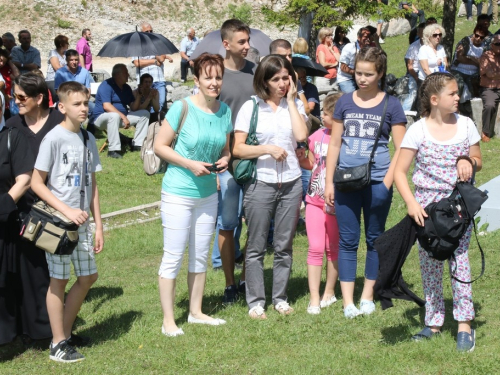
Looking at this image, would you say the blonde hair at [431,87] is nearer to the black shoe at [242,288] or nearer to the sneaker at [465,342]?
the sneaker at [465,342]

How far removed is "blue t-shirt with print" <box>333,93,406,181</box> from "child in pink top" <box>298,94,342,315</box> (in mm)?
540

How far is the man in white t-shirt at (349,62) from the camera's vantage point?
41.4 feet

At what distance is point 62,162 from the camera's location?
512cm

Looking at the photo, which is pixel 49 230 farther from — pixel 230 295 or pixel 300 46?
pixel 300 46

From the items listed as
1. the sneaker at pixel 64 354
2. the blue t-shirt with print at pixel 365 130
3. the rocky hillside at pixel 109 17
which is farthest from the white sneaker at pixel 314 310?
the rocky hillside at pixel 109 17

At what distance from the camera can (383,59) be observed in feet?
18.1

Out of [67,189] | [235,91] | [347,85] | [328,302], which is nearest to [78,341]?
[67,189]

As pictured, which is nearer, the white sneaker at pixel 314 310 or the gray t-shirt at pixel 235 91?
the white sneaker at pixel 314 310

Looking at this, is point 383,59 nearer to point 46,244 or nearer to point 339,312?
point 339,312

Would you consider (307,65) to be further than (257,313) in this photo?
Yes

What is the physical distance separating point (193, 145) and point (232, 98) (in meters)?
0.89

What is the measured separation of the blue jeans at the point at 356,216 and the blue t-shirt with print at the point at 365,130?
138 millimetres

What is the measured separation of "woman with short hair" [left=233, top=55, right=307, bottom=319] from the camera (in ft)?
18.6

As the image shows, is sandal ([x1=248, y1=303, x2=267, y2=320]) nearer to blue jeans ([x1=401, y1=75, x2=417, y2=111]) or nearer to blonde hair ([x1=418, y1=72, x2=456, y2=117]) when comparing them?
blonde hair ([x1=418, y1=72, x2=456, y2=117])
